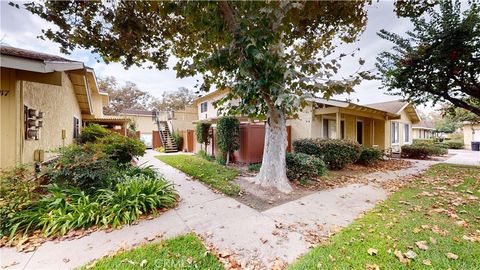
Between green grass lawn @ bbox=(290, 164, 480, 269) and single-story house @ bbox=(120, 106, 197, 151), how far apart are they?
57.5 ft

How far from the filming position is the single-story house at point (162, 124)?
2107cm

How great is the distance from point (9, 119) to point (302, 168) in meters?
7.77

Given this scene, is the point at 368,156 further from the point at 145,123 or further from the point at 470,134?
the point at 470,134

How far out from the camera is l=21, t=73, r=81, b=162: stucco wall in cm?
535

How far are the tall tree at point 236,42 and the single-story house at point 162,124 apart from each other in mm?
12717

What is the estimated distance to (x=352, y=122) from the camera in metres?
14.1

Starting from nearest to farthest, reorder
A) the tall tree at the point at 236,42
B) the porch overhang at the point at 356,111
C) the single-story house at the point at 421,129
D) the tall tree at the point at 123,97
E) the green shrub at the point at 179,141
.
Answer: the tall tree at the point at 236,42 → the porch overhang at the point at 356,111 → the green shrub at the point at 179,141 → the single-story house at the point at 421,129 → the tall tree at the point at 123,97

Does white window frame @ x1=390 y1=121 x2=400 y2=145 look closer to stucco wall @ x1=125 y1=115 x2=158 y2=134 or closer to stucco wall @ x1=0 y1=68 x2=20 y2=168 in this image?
stucco wall @ x1=0 y1=68 x2=20 y2=168

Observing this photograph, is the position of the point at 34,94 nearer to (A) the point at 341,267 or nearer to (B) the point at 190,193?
(B) the point at 190,193

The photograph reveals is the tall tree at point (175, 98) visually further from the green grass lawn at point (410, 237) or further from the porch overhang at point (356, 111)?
the green grass lawn at point (410, 237)

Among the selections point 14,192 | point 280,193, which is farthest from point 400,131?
point 14,192

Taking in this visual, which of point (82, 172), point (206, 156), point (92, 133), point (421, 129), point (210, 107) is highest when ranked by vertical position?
point (210, 107)

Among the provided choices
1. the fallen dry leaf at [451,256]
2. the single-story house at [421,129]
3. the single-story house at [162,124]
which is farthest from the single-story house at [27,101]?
the single-story house at [421,129]

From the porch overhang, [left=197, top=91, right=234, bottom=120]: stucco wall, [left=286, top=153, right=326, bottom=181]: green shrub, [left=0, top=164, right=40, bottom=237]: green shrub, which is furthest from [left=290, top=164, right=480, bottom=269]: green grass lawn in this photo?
[left=197, top=91, right=234, bottom=120]: stucco wall
